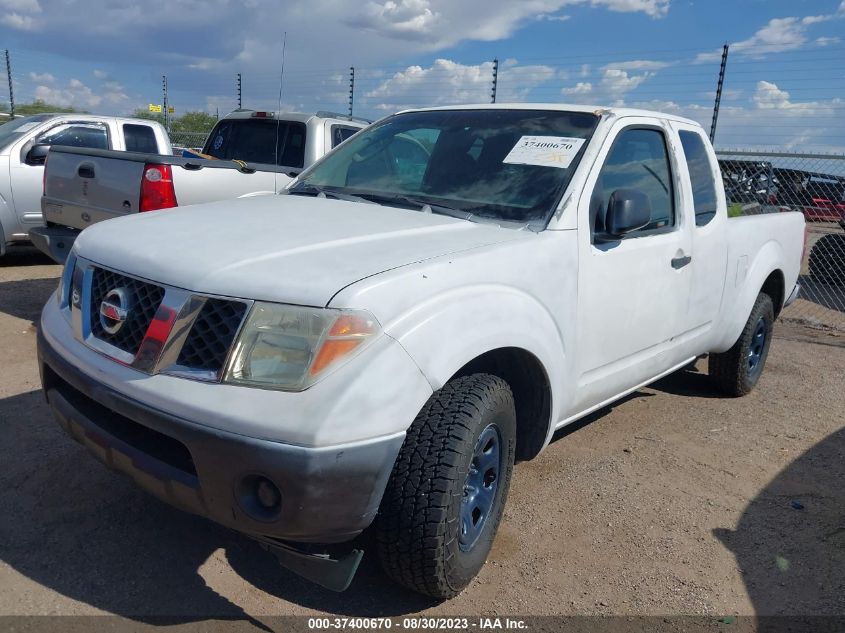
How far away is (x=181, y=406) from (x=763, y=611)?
2.35 metres

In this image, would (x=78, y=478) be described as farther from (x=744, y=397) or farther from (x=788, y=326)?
(x=788, y=326)

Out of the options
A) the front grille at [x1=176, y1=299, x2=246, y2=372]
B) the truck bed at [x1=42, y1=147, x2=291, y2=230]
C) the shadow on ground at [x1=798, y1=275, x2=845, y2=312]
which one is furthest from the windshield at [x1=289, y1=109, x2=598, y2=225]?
the shadow on ground at [x1=798, y1=275, x2=845, y2=312]

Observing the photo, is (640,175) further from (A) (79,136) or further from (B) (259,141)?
(A) (79,136)

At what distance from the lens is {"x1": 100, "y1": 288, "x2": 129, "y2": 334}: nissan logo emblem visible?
2.48 metres

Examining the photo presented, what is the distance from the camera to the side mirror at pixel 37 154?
26.1ft

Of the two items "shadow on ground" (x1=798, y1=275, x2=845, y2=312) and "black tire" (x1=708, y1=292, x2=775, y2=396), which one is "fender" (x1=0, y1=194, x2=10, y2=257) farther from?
"shadow on ground" (x1=798, y1=275, x2=845, y2=312)

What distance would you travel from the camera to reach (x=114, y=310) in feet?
8.20

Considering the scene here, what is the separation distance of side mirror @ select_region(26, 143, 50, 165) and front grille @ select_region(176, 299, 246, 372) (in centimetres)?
674

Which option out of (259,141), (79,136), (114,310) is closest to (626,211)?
(114,310)

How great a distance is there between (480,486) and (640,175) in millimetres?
1956

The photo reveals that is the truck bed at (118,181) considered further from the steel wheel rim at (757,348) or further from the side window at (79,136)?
the steel wheel rim at (757,348)

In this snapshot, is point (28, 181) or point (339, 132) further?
point (28, 181)

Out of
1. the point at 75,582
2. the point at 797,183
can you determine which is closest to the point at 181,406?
the point at 75,582

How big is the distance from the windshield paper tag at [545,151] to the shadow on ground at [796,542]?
74.5 inches
